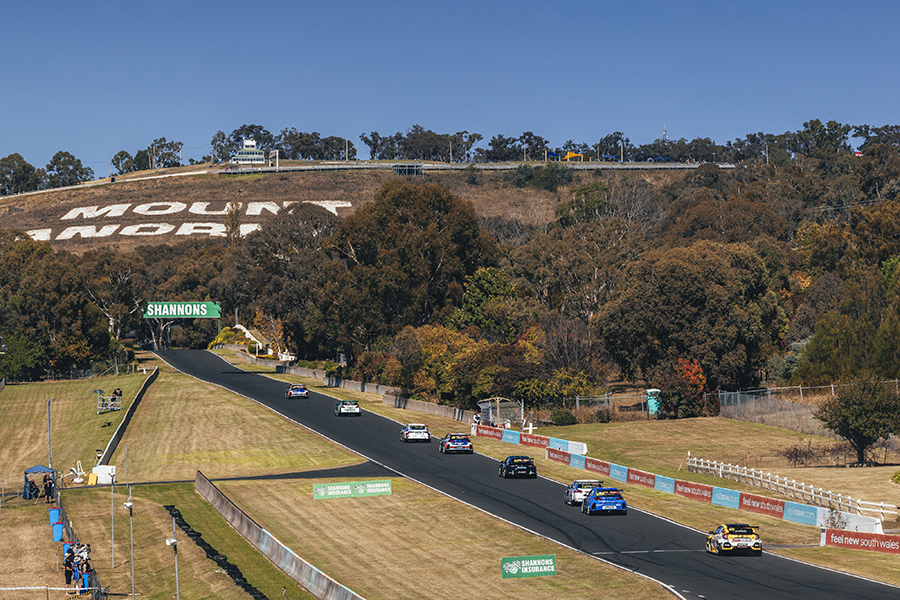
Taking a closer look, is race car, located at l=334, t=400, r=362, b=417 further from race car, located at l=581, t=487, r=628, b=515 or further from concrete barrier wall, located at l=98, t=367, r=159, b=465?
race car, located at l=581, t=487, r=628, b=515

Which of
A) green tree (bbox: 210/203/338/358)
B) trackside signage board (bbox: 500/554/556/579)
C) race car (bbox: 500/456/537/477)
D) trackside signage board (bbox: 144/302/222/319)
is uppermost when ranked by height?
green tree (bbox: 210/203/338/358)

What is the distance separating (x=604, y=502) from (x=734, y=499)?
6.74 meters

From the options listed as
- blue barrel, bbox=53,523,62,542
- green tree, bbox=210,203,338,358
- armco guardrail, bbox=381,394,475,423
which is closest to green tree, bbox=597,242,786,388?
armco guardrail, bbox=381,394,475,423

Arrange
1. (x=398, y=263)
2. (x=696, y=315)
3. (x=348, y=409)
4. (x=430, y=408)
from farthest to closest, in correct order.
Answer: (x=398, y=263) < (x=430, y=408) < (x=696, y=315) < (x=348, y=409)

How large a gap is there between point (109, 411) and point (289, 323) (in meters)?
40.1

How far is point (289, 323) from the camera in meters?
124

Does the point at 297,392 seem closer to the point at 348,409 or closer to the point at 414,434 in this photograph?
the point at 348,409

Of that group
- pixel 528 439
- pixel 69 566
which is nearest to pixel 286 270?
pixel 528 439

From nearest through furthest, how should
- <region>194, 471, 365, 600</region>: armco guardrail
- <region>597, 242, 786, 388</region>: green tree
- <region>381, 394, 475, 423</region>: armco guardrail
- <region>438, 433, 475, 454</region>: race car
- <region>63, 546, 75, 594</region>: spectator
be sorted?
<region>194, 471, 365, 600</region>: armco guardrail < <region>63, 546, 75, 594</region>: spectator < <region>438, 433, 475, 454</region>: race car < <region>381, 394, 475, 423</region>: armco guardrail < <region>597, 242, 786, 388</region>: green tree

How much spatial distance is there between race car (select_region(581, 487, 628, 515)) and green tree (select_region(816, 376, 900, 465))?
2071 centimetres

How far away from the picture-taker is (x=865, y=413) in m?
57.4

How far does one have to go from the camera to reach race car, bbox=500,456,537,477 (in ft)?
177

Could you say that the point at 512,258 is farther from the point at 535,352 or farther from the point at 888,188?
the point at 888,188

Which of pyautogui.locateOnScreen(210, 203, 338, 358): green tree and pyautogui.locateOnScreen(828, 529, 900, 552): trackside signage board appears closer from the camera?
pyautogui.locateOnScreen(828, 529, 900, 552): trackside signage board
